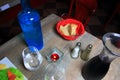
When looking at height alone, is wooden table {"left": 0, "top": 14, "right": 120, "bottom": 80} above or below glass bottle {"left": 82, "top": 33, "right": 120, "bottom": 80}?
below

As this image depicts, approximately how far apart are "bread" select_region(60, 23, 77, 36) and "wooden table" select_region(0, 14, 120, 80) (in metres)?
0.04

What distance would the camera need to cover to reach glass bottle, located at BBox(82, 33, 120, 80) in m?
0.54

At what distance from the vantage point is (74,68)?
0.71m

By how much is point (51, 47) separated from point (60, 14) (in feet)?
4.16

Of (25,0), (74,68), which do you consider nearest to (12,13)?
(25,0)

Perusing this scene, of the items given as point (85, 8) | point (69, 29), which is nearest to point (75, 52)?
point (69, 29)

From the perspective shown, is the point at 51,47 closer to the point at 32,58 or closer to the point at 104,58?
the point at 32,58

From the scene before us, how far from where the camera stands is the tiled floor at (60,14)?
174cm

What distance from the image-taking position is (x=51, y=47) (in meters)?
0.79

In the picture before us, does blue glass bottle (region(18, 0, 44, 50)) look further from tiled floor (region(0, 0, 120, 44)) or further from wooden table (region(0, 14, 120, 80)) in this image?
tiled floor (region(0, 0, 120, 44))

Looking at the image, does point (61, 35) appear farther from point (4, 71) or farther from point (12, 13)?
point (12, 13)

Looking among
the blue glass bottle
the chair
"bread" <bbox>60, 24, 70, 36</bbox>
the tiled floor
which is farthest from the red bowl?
the tiled floor

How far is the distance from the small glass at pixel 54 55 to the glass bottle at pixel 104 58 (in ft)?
0.49

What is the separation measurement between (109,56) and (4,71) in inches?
19.2
